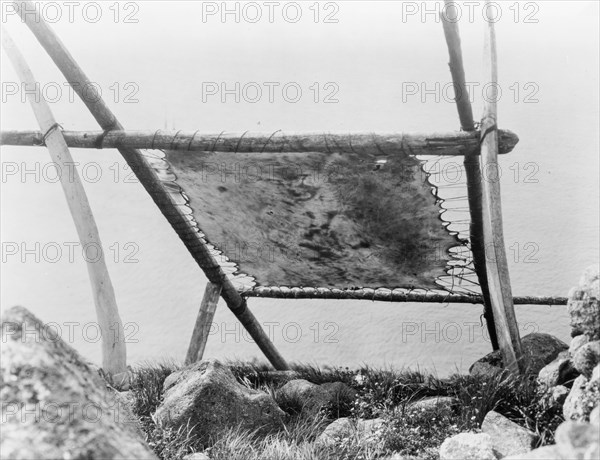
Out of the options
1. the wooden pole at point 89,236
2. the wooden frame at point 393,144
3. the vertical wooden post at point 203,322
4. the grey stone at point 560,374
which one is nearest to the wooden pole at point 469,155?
the wooden frame at point 393,144

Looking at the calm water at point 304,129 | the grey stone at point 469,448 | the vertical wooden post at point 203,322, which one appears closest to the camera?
the grey stone at point 469,448

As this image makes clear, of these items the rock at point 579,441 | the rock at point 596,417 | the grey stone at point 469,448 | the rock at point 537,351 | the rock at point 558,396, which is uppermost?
the rock at point 579,441

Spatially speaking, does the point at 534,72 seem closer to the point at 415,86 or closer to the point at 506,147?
the point at 415,86

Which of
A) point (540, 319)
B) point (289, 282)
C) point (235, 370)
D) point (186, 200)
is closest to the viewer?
point (186, 200)

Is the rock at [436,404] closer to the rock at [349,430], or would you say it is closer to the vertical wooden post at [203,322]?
the rock at [349,430]

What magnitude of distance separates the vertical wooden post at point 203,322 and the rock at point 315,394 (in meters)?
1.29

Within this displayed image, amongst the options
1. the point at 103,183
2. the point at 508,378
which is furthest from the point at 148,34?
the point at 508,378

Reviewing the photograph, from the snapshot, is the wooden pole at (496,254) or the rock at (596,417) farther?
the wooden pole at (496,254)

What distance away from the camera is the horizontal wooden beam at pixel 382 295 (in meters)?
5.73

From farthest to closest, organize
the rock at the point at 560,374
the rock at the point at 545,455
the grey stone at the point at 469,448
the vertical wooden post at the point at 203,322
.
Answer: the vertical wooden post at the point at 203,322 < the rock at the point at 560,374 < the grey stone at the point at 469,448 < the rock at the point at 545,455

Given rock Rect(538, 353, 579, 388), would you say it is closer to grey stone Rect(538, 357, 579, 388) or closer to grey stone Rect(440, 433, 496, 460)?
grey stone Rect(538, 357, 579, 388)

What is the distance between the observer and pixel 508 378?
3609 millimetres

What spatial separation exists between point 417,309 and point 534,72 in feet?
8.40

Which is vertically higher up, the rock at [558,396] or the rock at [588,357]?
the rock at [588,357]
